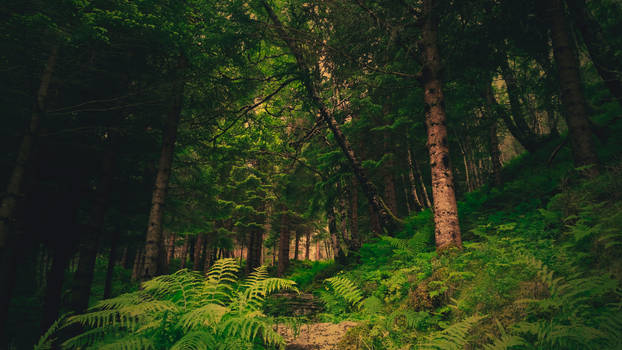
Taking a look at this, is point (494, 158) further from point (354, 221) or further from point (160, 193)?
point (160, 193)

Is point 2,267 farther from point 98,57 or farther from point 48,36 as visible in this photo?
point 98,57

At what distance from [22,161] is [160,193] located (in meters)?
2.90

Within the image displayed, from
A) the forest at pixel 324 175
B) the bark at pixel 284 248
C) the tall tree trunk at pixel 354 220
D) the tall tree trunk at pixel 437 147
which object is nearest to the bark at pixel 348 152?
the forest at pixel 324 175

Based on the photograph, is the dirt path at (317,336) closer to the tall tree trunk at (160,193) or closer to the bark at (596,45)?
the tall tree trunk at (160,193)

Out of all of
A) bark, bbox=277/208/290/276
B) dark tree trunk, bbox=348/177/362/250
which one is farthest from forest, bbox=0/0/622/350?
bark, bbox=277/208/290/276

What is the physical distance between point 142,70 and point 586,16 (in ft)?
42.7

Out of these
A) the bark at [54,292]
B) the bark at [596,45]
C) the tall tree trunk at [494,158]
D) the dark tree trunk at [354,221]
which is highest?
the bark at [596,45]

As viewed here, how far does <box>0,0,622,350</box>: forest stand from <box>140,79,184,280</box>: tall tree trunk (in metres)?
0.05

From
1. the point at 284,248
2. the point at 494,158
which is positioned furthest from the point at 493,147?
the point at 284,248

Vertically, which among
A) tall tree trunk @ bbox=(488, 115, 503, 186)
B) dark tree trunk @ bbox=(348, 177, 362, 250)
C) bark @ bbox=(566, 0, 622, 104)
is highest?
bark @ bbox=(566, 0, 622, 104)

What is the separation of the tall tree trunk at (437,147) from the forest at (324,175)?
0.04 meters

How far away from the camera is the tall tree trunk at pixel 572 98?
5.38 meters

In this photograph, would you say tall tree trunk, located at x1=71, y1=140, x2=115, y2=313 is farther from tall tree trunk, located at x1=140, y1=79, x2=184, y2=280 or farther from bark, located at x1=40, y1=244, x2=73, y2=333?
tall tree trunk, located at x1=140, y1=79, x2=184, y2=280

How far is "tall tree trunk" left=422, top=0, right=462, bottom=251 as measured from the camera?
211 inches
